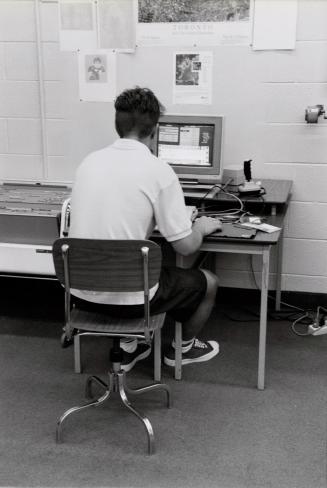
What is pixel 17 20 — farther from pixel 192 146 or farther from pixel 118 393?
pixel 118 393

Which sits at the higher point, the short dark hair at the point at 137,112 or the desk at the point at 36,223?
the short dark hair at the point at 137,112

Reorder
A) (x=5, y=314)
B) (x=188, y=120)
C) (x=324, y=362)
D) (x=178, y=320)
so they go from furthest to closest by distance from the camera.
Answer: (x=5, y=314) → (x=188, y=120) → (x=324, y=362) → (x=178, y=320)

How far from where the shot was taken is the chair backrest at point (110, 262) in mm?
1979

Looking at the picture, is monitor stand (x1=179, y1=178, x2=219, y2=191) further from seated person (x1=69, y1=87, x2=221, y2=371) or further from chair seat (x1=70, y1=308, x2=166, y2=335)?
chair seat (x1=70, y1=308, x2=166, y2=335)

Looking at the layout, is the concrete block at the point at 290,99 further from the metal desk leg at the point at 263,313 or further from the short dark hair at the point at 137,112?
the short dark hair at the point at 137,112

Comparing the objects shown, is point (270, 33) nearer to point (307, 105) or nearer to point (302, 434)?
point (307, 105)

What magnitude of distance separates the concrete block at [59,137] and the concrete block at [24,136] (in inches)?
2.7

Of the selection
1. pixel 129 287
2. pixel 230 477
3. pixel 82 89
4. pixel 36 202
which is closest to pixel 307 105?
pixel 82 89

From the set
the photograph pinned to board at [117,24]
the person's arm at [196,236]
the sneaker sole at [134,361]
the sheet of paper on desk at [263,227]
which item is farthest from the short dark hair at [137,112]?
the photograph pinned to board at [117,24]

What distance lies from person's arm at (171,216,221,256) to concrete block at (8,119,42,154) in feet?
4.90

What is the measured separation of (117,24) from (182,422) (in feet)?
7.09

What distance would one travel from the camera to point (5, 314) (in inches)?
137

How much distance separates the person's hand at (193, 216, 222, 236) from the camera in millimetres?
2427

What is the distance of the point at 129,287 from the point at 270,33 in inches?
71.5
